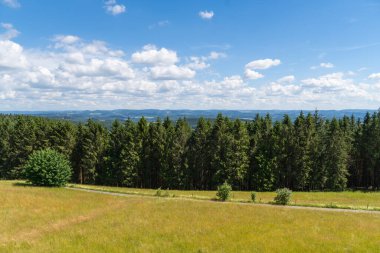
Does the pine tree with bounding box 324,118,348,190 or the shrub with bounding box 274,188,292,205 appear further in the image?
the pine tree with bounding box 324,118,348,190

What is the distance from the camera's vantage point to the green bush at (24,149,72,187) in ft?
147

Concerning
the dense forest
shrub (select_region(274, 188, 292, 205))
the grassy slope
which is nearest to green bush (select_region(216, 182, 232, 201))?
the grassy slope

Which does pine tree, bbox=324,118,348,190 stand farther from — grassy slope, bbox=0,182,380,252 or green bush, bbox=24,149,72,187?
green bush, bbox=24,149,72,187

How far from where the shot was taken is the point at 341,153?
5303 cm

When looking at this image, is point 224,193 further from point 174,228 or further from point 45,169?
point 45,169

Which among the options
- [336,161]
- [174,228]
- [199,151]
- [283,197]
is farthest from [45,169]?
[336,161]

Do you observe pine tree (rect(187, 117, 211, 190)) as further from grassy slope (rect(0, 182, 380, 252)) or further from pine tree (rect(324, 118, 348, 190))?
grassy slope (rect(0, 182, 380, 252))

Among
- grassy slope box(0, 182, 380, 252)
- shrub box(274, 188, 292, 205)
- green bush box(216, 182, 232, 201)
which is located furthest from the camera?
green bush box(216, 182, 232, 201)

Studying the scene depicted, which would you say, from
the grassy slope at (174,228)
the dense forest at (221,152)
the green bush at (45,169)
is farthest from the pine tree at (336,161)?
the green bush at (45,169)

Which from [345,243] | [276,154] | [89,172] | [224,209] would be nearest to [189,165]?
[276,154]

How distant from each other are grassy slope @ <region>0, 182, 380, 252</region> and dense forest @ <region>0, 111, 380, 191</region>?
1005 inches

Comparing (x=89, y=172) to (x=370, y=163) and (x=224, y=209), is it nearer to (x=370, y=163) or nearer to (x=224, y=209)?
(x=224, y=209)

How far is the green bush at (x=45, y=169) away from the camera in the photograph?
4491cm

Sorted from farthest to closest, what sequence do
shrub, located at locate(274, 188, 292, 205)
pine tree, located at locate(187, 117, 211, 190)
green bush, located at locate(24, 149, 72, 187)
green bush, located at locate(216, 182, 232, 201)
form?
pine tree, located at locate(187, 117, 211, 190) → green bush, located at locate(24, 149, 72, 187) → green bush, located at locate(216, 182, 232, 201) → shrub, located at locate(274, 188, 292, 205)
